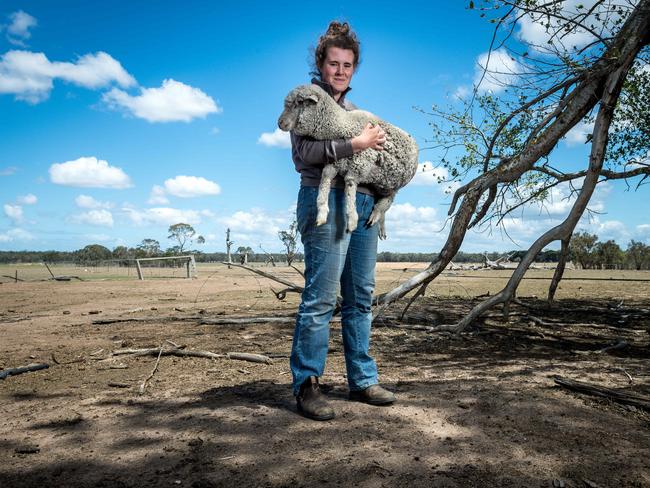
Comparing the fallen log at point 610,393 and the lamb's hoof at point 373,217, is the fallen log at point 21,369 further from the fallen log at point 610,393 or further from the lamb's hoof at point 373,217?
the fallen log at point 610,393

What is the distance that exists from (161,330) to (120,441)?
16.4 feet

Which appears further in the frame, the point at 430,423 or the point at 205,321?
the point at 205,321

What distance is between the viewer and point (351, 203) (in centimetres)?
313

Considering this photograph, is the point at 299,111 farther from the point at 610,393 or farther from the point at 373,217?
the point at 610,393

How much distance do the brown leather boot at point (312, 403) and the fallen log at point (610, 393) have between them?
2090 mm

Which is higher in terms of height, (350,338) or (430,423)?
(350,338)

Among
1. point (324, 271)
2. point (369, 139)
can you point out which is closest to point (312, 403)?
point (324, 271)

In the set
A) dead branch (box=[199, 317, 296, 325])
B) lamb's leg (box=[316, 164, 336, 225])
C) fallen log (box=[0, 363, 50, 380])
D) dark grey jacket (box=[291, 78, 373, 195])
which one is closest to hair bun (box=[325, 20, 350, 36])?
dark grey jacket (box=[291, 78, 373, 195])

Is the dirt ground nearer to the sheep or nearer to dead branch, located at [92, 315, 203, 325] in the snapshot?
the sheep

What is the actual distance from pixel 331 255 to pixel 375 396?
105 centimetres

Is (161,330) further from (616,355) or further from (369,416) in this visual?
(616,355)

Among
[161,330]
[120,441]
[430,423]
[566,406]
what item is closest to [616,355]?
[566,406]

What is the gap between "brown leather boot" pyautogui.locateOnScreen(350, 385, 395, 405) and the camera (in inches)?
131

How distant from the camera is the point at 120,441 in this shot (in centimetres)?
286
